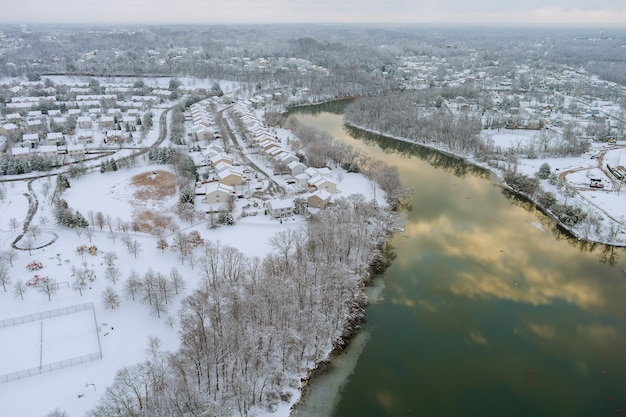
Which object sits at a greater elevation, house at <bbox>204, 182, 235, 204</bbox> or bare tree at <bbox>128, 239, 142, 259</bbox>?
house at <bbox>204, 182, 235, 204</bbox>

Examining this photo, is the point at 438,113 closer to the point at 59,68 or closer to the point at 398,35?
the point at 59,68

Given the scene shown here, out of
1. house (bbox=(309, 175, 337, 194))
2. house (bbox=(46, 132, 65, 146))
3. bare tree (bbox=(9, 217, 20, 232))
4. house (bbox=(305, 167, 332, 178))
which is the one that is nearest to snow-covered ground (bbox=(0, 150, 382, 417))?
bare tree (bbox=(9, 217, 20, 232))

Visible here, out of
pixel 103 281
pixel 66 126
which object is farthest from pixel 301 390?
pixel 66 126

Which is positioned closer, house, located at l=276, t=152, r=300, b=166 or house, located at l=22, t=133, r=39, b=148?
house, located at l=276, t=152, r=300, b=166

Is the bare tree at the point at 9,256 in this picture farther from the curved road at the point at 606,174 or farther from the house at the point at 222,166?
the curved road at the point at 606,174

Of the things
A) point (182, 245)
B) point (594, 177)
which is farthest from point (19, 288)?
point (594, 177)

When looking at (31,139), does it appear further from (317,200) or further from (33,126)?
(317,200)

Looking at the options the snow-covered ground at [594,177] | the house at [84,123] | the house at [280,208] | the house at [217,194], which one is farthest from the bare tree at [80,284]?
the house at [84,123]

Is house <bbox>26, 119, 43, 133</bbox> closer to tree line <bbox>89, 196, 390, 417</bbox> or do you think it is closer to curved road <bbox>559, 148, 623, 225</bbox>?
tree line <bbox>89, 196, 390, 417</bbox>
